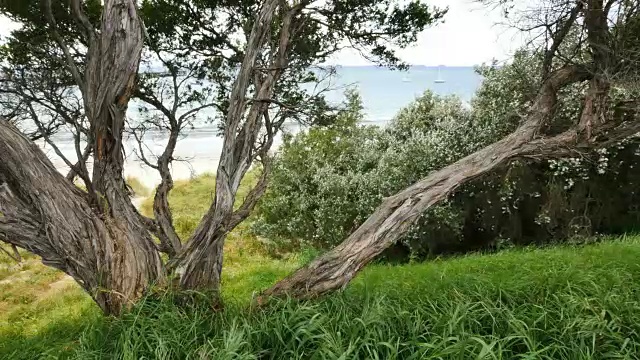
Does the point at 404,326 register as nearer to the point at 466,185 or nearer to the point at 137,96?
the point at 137,96

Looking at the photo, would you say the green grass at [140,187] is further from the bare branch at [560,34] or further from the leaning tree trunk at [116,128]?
the bare branch at [560,34]

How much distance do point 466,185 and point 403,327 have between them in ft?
17.2

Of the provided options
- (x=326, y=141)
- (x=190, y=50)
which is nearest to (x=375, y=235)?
(x=190, y=50)

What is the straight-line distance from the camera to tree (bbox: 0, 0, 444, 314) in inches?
122

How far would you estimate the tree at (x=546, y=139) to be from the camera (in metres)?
3.45

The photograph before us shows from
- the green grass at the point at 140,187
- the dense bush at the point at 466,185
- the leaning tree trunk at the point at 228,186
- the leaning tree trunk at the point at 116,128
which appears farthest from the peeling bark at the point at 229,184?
the green grass at the point at 140,187

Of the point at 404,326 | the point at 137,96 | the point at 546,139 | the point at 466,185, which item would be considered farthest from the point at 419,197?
the point at 466,185

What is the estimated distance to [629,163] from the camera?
7.81 metres

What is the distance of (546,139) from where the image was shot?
4.00m

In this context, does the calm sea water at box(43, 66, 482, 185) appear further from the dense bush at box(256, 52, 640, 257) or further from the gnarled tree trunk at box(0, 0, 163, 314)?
the gnarled tree trunk at box(0, 0, 163, 314)

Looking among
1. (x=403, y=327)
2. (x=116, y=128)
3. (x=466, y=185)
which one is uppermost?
(x=116, y=128)

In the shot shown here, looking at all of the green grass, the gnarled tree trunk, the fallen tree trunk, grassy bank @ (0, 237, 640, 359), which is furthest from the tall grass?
the green grass

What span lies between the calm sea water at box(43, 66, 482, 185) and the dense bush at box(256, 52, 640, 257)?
0.54 meters

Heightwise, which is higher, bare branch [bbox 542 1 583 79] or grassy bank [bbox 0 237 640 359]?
bare branch [bbox 542 1 583 79]
